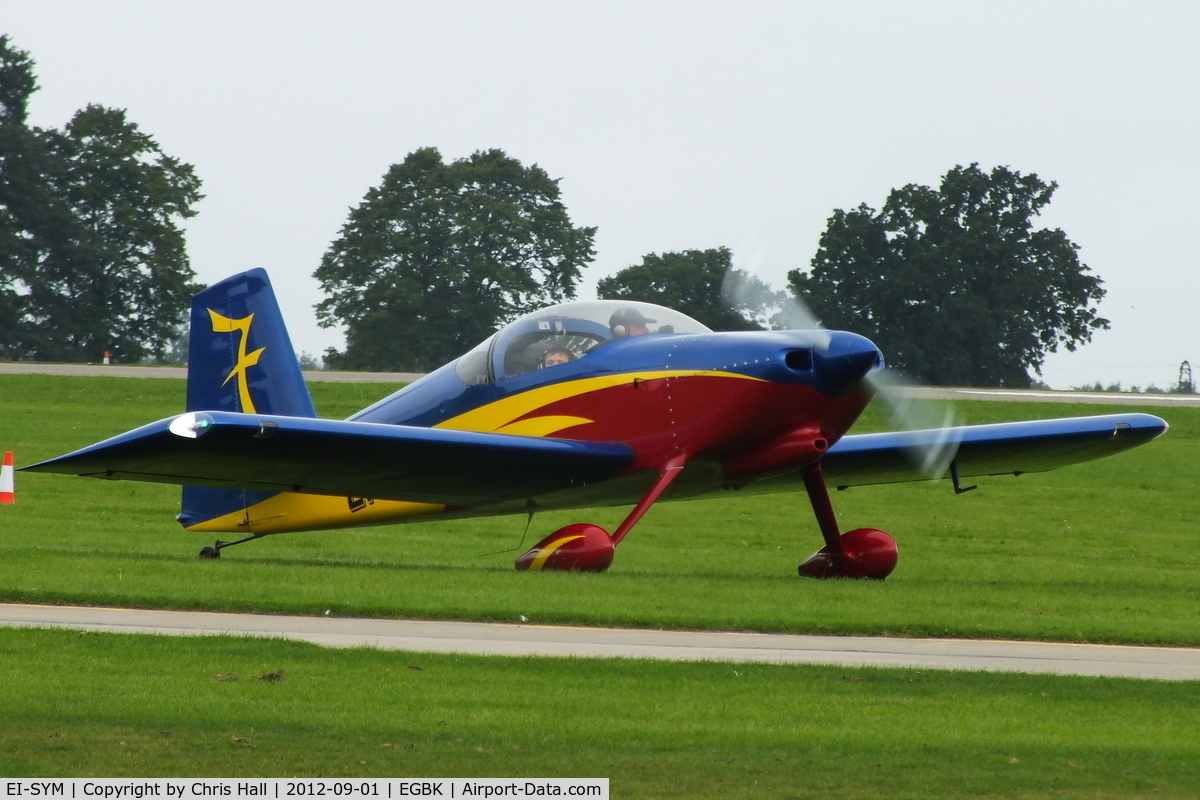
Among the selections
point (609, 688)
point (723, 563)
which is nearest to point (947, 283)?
point (723, 563)

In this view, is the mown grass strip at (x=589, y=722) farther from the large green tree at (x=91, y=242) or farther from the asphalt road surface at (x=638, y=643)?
the large green tree at (x=91, y=242)

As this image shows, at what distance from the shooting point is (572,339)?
13.3m

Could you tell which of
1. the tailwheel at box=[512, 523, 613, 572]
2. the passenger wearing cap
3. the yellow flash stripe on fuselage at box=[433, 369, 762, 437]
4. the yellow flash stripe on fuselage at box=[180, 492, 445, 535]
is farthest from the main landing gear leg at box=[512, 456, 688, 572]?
the yellow flash stripe on fuselage at box=[180, 492, 445, 535]

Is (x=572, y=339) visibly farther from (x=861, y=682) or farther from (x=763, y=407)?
(x=861, y=682)

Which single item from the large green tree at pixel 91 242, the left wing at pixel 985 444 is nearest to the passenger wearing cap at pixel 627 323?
the left wing at pixel 985 444

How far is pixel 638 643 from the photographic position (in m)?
9.48

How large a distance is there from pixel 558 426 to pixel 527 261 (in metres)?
44.9

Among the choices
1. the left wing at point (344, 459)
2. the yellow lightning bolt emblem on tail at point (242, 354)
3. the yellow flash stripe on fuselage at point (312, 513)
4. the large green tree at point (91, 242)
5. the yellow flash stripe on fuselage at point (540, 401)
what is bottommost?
the yellow flash stripe on fuselage at point (312, 513)

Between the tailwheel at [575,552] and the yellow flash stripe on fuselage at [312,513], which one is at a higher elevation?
the yellow flash stripe on fuselage at [312,513]

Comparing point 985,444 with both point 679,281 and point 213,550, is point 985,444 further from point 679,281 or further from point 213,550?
point 679,281

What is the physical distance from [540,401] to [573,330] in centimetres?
74

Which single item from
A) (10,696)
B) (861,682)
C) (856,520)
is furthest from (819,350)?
(856,520)

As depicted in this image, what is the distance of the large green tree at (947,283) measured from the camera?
4266 cm
